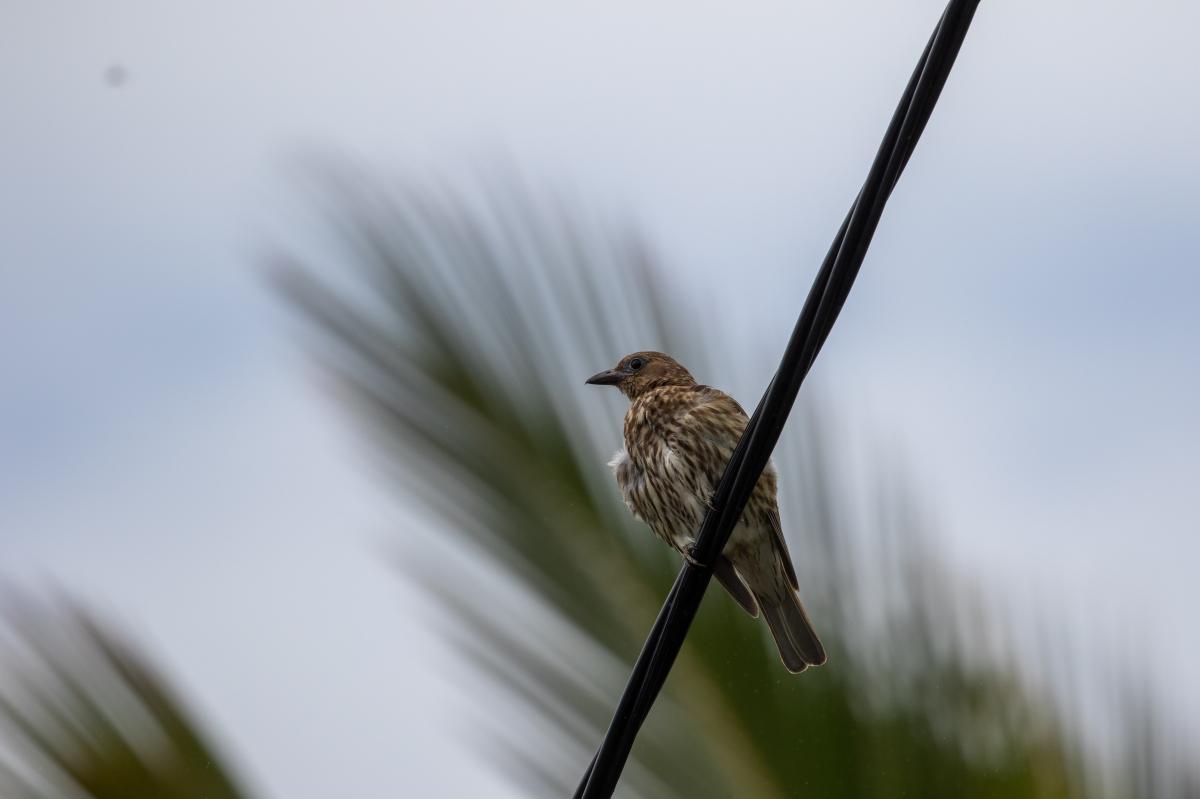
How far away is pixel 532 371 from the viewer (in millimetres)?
3396

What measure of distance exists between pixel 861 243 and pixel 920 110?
8.5 inches

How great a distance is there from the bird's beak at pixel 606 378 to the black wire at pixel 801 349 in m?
0.92

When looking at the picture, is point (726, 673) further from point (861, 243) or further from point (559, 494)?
point (861, 243)

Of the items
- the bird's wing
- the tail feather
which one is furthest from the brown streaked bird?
the tail feather

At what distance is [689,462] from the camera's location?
4551 millimetres

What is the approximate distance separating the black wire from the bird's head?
5.41 ft

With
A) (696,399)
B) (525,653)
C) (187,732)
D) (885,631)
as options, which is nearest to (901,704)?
(885,631)

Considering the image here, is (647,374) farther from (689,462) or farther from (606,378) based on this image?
(606,378)

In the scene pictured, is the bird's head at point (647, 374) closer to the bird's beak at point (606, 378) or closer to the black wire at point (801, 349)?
the bird's beak at point (606, 378)

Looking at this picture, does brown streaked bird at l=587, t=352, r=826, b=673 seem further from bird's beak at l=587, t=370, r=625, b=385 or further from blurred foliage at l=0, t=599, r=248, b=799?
blurred foliage at l=0, t=599, r=248, b=799

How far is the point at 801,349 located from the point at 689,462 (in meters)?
2.00

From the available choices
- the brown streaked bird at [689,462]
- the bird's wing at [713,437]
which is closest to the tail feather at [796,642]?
the brown streaked bird at [689,462]

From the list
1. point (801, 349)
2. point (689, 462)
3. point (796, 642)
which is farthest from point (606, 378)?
point (801, 349)

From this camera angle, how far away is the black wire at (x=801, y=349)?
8.02 ft
